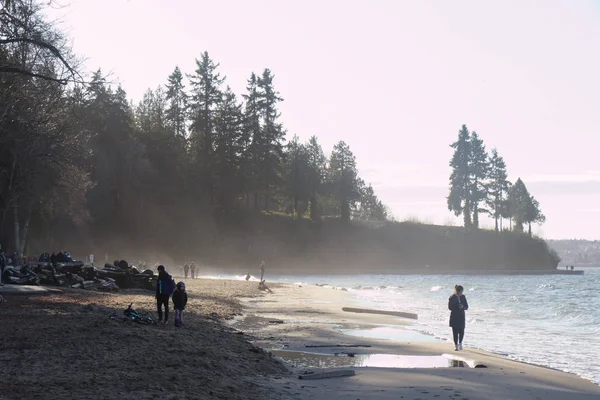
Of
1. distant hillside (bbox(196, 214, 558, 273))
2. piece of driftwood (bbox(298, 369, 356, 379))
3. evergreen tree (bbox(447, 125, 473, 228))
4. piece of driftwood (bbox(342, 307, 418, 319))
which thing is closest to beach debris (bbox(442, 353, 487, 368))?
piece of driftwood (bbox(298, 369, 356, 379))

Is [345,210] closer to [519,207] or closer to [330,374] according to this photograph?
[519,207]

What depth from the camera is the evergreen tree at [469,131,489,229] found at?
385ft

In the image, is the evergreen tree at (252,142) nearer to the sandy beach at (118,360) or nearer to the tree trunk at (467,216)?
the tree trunk at (467,216)

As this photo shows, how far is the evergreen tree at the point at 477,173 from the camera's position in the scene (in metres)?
117

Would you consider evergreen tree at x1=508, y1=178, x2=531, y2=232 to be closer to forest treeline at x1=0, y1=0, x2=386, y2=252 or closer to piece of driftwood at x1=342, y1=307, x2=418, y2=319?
forest treeline at x1=0, y1=0, x2=386, y2=252

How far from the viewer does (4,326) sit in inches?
508

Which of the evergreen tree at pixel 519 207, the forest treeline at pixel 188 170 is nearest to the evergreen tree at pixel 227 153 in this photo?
the forest treeline at pixel 188 170

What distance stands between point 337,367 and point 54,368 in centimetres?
603

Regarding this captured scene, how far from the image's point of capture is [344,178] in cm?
10581

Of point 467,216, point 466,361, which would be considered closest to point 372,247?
point 467,216

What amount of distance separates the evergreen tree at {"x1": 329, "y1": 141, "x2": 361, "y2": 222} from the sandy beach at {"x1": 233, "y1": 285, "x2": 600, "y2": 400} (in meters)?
81.3

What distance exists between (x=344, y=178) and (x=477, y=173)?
28.0 meters

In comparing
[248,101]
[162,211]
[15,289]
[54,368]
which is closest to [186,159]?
[162,211]

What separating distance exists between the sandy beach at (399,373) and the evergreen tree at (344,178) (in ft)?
267
